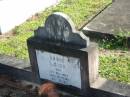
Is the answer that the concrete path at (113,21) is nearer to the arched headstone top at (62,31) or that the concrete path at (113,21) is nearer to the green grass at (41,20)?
the green grass at (41,20)

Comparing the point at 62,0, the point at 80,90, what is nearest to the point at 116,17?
the point at 62,0

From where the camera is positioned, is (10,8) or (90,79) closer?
(90,79)

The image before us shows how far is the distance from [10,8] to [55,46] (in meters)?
2.90

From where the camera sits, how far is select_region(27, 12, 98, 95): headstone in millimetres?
3926

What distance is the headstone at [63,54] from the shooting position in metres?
3.93

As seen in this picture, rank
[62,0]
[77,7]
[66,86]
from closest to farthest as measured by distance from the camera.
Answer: [66,86] < [77,7] < [62,0]

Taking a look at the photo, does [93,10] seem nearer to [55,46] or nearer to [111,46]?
[111,46]

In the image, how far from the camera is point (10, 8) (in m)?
6.69

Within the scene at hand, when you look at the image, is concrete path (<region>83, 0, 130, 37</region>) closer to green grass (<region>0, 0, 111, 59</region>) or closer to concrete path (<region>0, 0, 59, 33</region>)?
green grass (<region>0, 0, 111, 59</region>)

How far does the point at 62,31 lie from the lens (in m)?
4.00

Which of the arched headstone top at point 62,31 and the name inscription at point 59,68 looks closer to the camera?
the arched headstone top at point 62,31

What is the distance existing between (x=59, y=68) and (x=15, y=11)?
115 inches

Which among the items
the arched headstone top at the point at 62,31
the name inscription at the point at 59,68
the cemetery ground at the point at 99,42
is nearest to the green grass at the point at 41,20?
the cemetery ground at the point at 99,42

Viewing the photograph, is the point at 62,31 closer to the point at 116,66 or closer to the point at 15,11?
the point at 116,66
